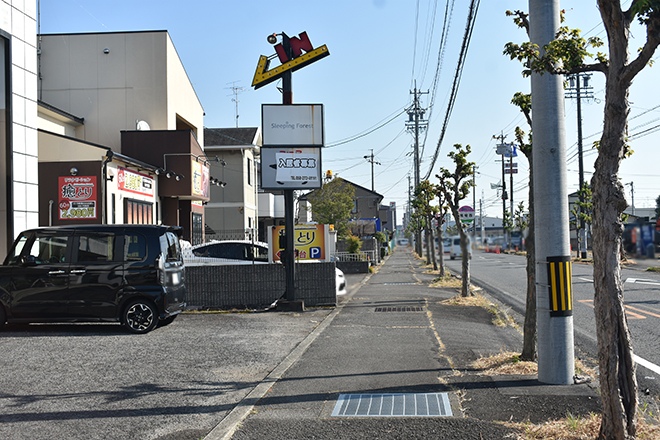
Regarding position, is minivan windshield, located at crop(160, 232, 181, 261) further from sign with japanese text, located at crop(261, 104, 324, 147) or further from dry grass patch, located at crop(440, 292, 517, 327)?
dry grass patch, located at crop(440, 292, 517, 327)

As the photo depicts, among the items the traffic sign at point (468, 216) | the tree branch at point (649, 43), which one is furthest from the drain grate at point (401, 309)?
the tree branch at point (649, 43)

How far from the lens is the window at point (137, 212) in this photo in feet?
58.6

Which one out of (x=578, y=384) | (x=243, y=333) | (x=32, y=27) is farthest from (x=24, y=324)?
(x=578, y=384)

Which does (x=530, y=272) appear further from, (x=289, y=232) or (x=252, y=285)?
(x=252, y=285)

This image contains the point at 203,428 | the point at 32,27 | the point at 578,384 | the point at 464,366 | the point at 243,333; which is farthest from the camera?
the point at 32,27

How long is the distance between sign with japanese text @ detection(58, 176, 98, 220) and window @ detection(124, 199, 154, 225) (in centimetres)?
139

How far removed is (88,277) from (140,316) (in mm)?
1071

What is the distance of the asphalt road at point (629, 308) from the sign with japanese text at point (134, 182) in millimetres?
10541

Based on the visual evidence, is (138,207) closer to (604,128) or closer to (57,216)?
(57,216)

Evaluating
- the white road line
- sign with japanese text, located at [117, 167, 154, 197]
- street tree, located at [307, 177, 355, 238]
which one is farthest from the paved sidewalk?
street tree, located at [307, 177, 355, 238]

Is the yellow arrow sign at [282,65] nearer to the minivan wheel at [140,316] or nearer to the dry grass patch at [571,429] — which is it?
the minivan wheel at [140,316]

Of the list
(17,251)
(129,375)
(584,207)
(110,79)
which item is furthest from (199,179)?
(584,207)

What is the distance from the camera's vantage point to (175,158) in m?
21.1

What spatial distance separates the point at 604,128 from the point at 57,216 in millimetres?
15607
